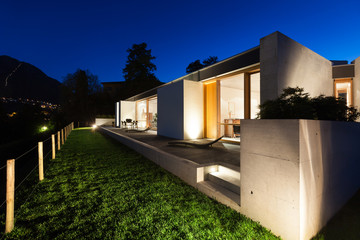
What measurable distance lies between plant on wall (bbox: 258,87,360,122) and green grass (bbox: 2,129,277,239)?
145cm

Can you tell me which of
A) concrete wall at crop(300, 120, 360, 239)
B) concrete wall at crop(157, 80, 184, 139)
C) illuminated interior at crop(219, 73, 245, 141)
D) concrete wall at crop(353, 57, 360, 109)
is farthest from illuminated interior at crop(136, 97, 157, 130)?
concrete wall at crop(300, 120, 360, 239)

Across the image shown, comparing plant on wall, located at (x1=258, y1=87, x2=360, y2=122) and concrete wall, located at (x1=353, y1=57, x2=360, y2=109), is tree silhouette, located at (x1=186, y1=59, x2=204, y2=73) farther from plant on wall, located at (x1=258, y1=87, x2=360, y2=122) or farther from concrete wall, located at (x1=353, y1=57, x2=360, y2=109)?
plant on wall, located at (x1=258, y1=87, x2=360, y2=122)

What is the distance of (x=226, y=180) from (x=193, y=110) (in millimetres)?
4476

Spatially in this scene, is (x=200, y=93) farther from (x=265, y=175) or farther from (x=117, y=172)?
(x=265, y=175)

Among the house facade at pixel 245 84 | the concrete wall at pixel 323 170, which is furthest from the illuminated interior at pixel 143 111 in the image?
the concrete wall at pixel 323 170

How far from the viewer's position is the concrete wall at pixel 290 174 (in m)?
1.60

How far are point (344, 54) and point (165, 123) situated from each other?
1522 inches

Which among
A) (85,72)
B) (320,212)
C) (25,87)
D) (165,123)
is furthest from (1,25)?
(320,212)

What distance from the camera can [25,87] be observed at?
75.2m

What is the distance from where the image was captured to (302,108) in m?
2.08

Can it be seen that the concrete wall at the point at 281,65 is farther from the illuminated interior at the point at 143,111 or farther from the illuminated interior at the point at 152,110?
the illuminated interior at the point at 143,111

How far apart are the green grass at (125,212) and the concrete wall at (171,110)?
375 cm

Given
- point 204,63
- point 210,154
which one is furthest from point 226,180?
point 204,63

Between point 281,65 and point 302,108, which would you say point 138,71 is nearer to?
point 281,65
